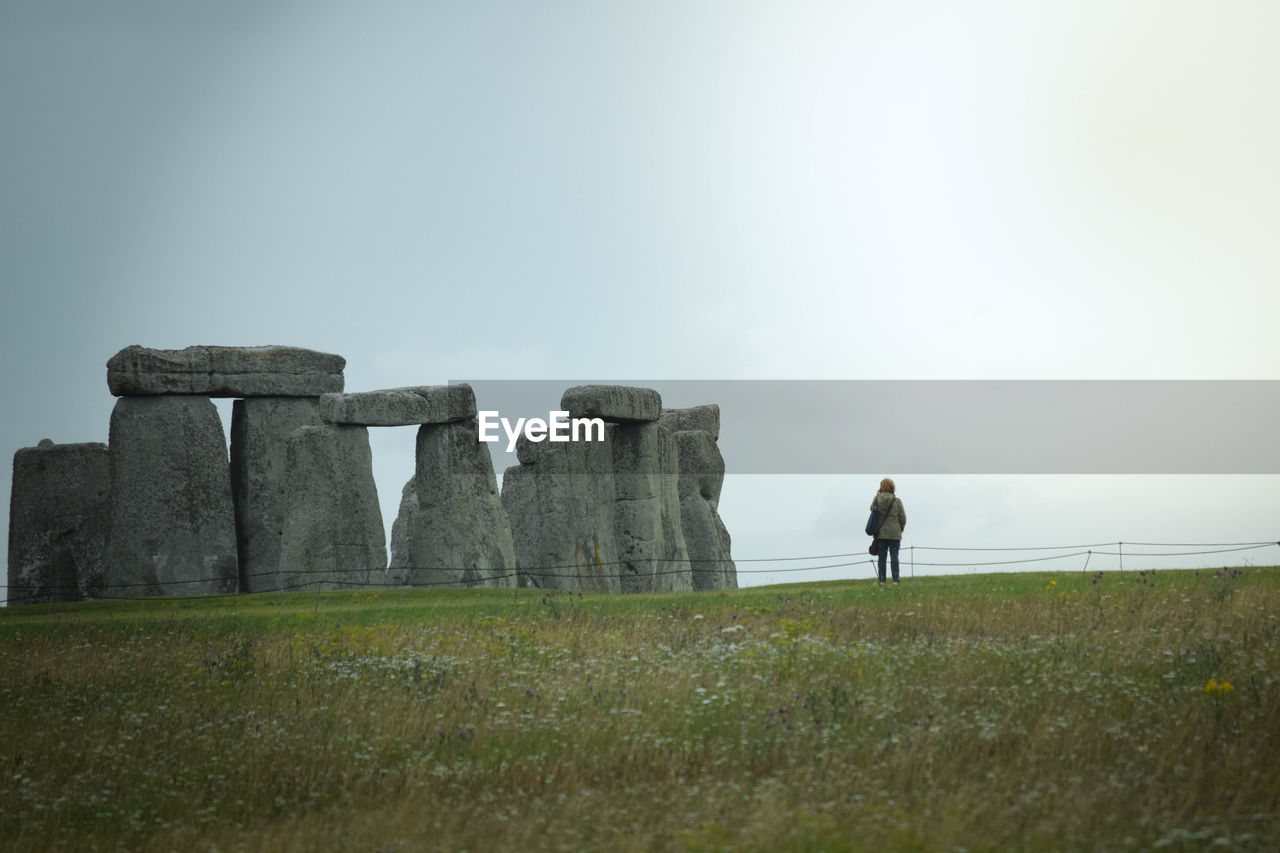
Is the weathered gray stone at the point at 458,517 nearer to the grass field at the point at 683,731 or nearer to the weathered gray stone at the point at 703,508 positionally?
the weathered gray stone at the point at 703,508

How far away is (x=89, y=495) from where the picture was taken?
33.5 meters

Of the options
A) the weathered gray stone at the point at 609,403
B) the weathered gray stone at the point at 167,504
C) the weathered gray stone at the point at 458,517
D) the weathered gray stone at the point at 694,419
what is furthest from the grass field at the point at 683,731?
the weathered gray stone at the point at 694,419

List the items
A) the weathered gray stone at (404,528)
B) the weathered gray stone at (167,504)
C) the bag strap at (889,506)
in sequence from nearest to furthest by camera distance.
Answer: the bag strap at (889,506), the weathered gray stone at (167,504), the weathered gray stone at (404,528)

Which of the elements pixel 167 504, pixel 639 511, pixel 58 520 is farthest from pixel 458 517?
pixel 58 520

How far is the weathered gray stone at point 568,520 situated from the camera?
27.7m

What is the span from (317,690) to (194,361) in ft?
60.7

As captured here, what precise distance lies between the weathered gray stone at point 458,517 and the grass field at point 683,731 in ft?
24.0

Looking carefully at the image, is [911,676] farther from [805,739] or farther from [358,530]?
[358,530]

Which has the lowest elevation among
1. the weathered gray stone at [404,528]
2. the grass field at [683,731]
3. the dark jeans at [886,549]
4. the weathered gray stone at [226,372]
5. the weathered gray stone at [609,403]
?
the grass field at [683,731]

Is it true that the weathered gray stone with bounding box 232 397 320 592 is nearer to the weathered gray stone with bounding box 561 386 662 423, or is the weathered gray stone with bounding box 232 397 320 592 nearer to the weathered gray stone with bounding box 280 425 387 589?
the weathered gray stone with bounding box 280 425 387 589

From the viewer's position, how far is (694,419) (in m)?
35.5

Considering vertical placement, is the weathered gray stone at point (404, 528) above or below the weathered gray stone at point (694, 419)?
below

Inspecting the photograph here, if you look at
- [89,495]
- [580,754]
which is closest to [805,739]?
[580,754]

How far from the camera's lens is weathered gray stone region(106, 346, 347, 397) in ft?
103
